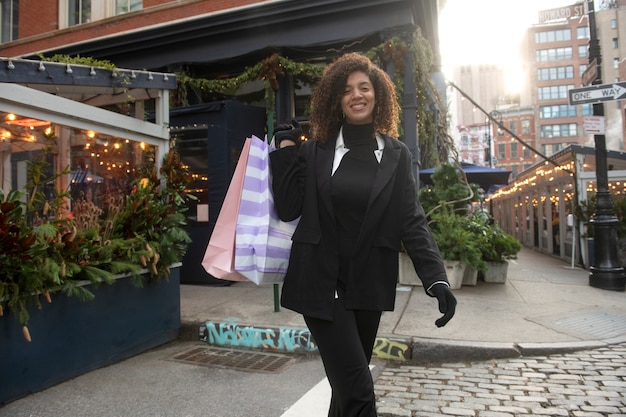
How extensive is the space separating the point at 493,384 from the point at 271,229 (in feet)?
8.83

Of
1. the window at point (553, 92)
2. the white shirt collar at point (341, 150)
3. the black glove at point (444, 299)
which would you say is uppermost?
the window at point (553, 92)

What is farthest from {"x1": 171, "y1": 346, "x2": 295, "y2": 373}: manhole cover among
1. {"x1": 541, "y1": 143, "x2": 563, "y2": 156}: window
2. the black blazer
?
{"x1": 541, "y1": 143, "x2": 563, "y2": 156}: window

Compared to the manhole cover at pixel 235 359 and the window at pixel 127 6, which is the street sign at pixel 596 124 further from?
the window at pixel 127 6

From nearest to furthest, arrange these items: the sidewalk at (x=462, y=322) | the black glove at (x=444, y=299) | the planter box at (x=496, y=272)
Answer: the black glove at (x=444, y=299)
the sidewalk at (x=462, y=322)
the planter box at (x=496, y=272)

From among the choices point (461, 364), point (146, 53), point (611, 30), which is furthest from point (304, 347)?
point (611, 30)

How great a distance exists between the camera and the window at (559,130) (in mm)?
82312

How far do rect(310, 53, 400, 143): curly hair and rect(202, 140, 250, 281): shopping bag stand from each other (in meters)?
0.40

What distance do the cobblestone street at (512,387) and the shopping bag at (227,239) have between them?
182 cm

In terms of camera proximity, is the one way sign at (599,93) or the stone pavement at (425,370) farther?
the one way sign at (599,93)

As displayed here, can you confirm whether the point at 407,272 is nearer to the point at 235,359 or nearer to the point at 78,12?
the point at 235,359

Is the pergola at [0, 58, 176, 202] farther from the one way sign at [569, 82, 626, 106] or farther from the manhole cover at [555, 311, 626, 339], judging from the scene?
the one way sign at [569, 82, 626, 106]

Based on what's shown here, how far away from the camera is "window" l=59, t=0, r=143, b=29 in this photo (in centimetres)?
1080

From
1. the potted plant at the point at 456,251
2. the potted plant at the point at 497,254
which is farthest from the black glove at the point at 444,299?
the potted plant at the point at 497,254

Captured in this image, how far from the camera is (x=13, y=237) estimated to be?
10.6ft
